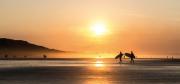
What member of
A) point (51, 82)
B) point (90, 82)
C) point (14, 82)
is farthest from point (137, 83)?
point (14, 82)

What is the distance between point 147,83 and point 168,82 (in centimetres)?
236

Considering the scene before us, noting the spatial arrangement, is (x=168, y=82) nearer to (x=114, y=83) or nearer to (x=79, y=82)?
(x=114, y=83)

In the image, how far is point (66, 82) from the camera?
44.2 m

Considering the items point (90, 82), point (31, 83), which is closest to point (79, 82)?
point (90, 82)

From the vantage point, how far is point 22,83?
140ft

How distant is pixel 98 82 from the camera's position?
44.6m

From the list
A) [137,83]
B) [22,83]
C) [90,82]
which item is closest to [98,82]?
[90,82]

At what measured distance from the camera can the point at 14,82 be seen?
144ft

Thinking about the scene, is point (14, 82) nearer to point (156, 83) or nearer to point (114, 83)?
point (114, 83)

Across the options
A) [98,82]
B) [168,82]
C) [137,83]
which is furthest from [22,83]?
[168,82]

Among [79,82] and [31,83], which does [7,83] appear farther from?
[79,82]

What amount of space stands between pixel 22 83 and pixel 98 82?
21.6ft

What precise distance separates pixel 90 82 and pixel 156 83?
18.5 feet

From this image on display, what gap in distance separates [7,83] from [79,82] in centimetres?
616
